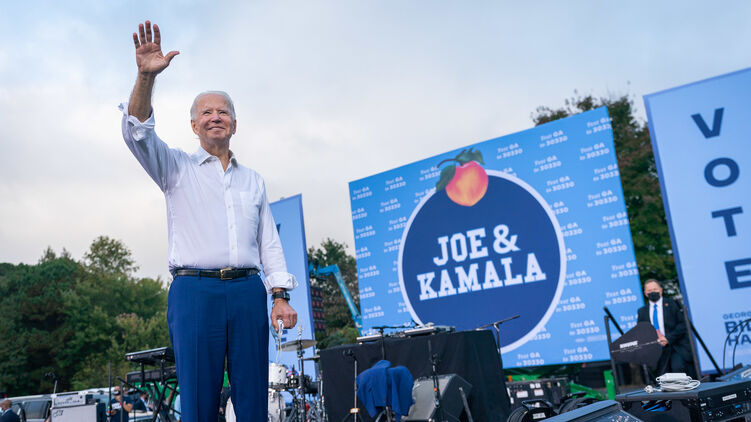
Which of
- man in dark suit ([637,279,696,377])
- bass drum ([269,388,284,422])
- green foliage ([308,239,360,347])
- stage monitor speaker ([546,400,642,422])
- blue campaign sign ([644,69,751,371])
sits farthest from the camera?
green foliage ([308,239,360,347])

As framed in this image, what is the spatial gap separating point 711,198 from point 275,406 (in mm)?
5998

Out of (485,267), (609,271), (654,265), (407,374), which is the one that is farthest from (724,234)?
(654,265)

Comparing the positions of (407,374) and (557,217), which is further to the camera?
(557,217)

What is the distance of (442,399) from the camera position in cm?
510

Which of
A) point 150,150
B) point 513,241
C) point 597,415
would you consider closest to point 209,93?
point 150,150

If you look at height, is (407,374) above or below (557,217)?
below

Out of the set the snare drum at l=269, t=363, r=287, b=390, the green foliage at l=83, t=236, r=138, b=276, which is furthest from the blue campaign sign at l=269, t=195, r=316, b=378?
the green foliage at l=83, t=236, r=138, b=276

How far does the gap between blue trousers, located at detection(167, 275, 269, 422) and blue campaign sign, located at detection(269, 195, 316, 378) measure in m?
8.73

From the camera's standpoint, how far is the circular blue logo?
8375 mm

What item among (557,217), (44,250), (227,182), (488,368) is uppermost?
(44,250)

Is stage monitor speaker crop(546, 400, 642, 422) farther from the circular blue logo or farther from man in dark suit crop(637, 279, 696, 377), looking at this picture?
the circular blue logo

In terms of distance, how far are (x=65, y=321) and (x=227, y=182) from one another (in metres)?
27.6

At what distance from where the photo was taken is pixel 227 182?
188 cm

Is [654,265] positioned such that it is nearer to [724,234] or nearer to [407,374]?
[724,234]
